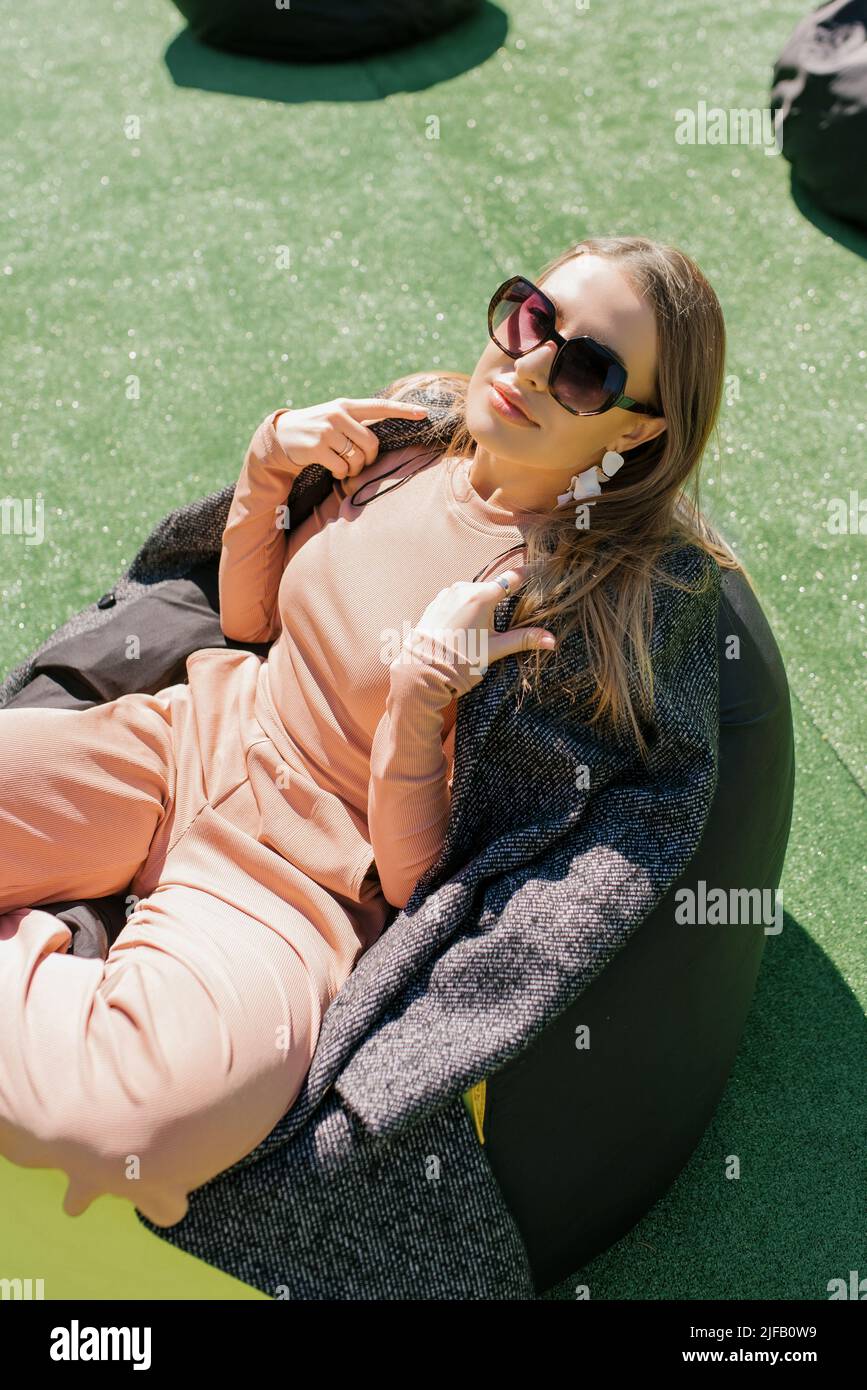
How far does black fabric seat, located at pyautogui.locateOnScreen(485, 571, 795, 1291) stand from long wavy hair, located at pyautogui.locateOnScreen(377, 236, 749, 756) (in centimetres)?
20

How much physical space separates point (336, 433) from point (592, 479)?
0.46 meters

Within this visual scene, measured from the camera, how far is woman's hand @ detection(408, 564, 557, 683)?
181 cm

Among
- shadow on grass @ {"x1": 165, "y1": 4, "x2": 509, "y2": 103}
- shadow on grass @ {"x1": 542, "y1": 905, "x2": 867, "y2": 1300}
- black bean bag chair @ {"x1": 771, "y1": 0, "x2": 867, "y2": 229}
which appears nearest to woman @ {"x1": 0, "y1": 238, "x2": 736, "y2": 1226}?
shadow on grass @ {"x1": 542, "y1": 905, "x2": 867, "y2": 1300}

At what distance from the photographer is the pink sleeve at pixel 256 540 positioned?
87.0 inches

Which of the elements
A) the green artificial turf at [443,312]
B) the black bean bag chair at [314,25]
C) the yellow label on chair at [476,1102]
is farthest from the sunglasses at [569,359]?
the black bean bag chair at [314,25]

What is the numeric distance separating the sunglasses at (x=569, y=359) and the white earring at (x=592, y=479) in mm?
83

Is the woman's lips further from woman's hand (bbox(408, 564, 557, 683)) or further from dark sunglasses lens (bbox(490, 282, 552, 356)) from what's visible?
woman's hand (bbox(408, 564, 557, 683))

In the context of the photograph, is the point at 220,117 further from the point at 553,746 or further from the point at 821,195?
the point at 553,746

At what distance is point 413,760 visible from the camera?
1.81m

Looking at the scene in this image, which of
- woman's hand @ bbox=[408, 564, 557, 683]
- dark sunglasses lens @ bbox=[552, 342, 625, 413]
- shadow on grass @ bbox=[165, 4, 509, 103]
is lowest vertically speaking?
woman's hand @ bbox=[408, 564, 557, 683]

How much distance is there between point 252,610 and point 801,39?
9.48ft

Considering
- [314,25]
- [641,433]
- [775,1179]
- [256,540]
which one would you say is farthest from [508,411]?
[314,25]

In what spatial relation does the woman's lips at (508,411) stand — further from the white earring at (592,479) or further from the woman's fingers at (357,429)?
the woman's fingers at (357,429)
